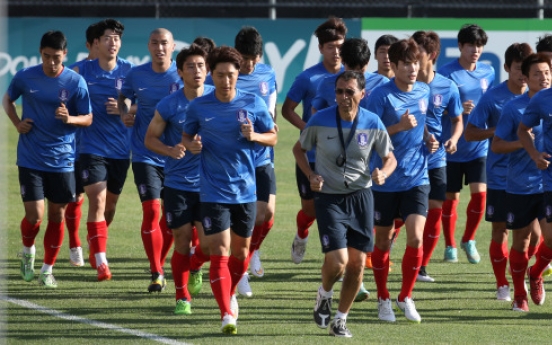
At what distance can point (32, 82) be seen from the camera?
35.8 feet

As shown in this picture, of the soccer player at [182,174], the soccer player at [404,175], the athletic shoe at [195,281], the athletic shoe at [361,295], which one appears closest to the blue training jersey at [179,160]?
the soccer player at [182,174]

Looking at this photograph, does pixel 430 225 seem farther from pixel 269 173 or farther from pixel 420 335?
pixel 420 335

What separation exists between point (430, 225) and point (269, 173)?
1.58 metres

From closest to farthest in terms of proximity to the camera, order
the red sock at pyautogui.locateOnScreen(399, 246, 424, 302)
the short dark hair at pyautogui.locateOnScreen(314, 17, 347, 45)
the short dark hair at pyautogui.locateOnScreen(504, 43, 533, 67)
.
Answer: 1. the red sock at pyautogui.locateOnScreen(399, 246, 424, 302)
2. the short dark hair at pyautogui.locateOnScreen(504, 43, 533, 67)
3. the short dark hair at pyautogui.locateOnScreen(314, 17, 347, 45)

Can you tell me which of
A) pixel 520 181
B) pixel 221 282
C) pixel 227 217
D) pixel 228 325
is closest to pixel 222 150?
pixel 227 217

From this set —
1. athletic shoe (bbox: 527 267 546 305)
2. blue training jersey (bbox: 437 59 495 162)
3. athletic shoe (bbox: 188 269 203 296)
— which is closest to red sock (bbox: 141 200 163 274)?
athletic shoe (bbox: 188 269 203 296)

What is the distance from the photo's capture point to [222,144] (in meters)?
8.82

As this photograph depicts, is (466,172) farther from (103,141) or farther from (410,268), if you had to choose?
(103,141)

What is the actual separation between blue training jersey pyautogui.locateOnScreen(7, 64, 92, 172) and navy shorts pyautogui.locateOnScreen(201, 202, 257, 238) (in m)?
2.52

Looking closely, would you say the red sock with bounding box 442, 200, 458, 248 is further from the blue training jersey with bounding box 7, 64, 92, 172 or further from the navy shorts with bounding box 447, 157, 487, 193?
the blue training jersey with bounding box 7, 64, 92, 172

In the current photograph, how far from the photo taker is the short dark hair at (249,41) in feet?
34.6

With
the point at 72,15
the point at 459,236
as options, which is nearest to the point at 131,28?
the point at 72,15

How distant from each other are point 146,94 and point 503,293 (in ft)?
12.1

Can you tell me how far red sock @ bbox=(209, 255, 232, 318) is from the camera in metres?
8.73
